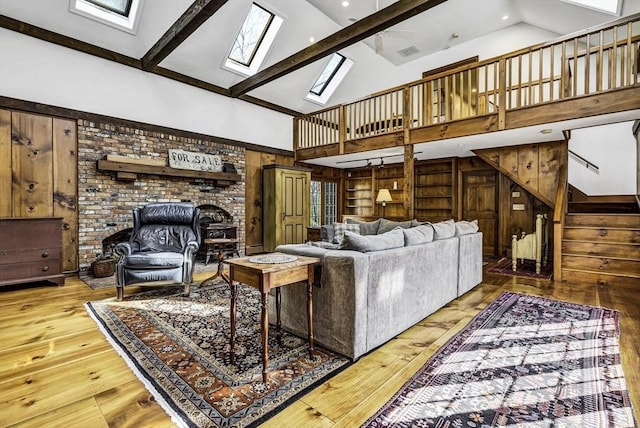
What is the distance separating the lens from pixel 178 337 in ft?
8.30

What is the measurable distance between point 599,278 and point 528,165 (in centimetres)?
220

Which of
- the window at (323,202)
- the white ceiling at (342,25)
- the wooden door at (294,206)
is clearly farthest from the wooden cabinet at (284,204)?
the white ceiling at (342,25)

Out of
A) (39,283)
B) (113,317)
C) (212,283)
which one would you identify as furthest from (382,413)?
(39,283)

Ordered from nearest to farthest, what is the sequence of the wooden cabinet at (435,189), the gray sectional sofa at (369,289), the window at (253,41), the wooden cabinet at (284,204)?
the gray sectional sofa at (369,289) < the window at (253,41) < the wooden cabinet at (284,204) < the wooden cabinet at (435,189)

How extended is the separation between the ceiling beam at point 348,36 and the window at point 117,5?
6.90 ft

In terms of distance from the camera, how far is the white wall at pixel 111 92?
4.21 meters

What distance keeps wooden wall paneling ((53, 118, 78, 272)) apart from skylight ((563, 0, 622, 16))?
817 cm

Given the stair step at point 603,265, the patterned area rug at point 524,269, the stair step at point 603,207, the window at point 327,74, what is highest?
the window at point 327,74

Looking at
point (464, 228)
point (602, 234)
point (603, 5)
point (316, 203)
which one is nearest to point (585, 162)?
→ point (602, 234)

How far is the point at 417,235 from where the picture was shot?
9.47 ft

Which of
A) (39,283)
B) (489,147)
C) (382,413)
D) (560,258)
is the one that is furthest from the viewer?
(489,147)

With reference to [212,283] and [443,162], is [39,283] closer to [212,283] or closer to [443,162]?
[212,283]

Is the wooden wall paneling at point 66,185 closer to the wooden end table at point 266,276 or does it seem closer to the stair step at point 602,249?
the wooden end table at point 266,276

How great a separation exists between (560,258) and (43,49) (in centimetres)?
812
